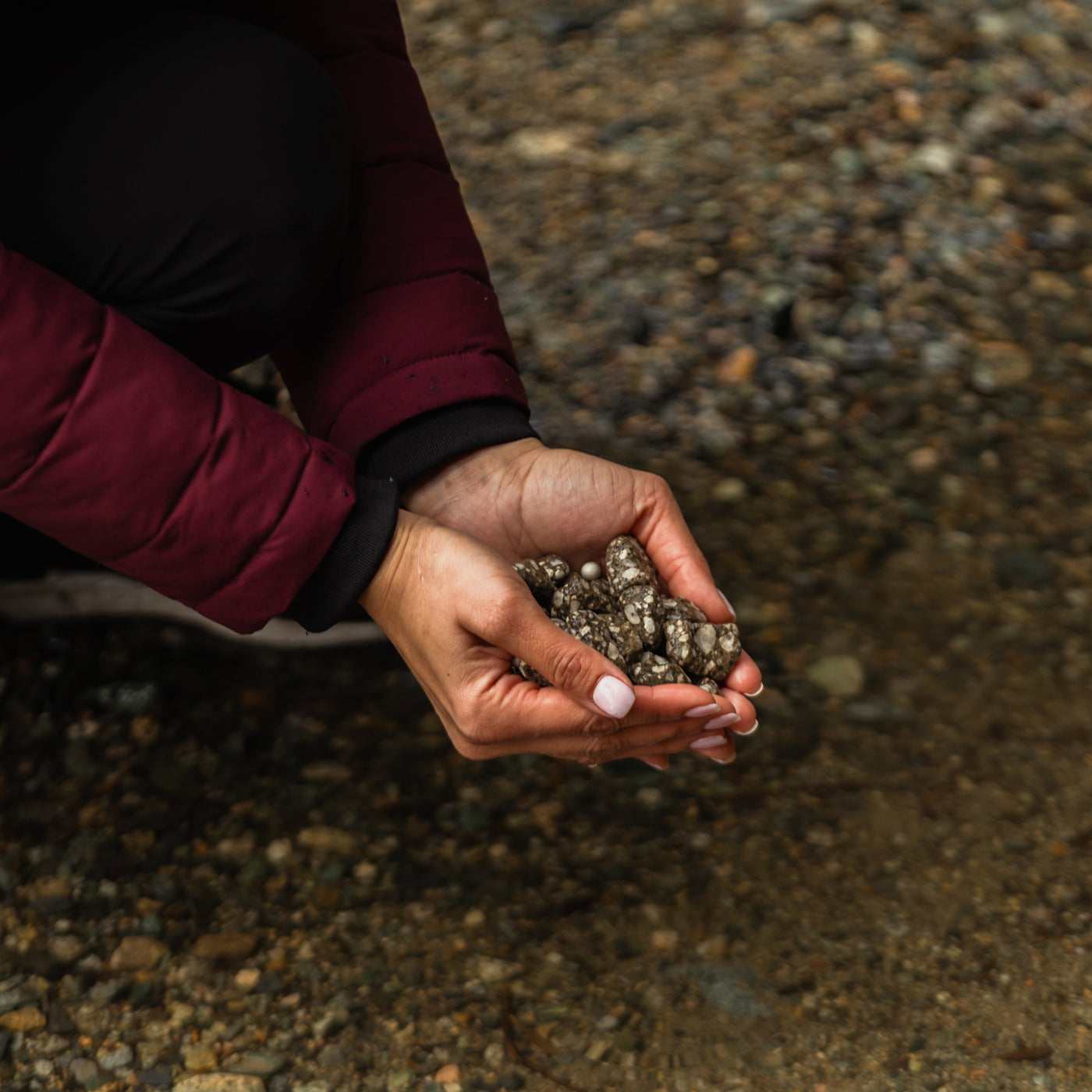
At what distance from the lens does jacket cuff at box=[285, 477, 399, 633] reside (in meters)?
1.40

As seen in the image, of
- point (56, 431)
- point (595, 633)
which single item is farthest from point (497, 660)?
point (56, 431)

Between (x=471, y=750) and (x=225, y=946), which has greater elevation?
(x=471, y=750)

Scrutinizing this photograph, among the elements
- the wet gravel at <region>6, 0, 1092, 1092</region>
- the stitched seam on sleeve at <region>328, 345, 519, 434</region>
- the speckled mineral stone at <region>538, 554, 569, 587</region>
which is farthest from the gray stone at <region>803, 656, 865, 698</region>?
the stitched seam on sleeve at <region>328, 345, 519, 434</region>

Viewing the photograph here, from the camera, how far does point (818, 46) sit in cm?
353

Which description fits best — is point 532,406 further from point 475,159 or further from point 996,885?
point 996,885

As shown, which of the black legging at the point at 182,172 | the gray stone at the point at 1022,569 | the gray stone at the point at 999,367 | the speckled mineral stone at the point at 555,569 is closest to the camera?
the black legging at the point at 182,172

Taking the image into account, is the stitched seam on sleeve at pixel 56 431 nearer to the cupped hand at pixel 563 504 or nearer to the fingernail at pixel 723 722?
the cupped hand at pixel 563 504

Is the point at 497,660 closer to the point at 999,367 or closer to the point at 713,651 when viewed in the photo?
the point at 713,651

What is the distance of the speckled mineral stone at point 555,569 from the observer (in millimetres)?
1691

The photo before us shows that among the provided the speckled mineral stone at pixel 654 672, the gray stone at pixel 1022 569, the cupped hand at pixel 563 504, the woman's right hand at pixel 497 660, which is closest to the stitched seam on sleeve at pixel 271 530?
the woman's right hand at pixel 497 660

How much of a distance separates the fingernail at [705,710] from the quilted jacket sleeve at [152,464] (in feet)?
1.46

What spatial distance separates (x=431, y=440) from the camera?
1655mm

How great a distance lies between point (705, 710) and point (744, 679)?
0.65 feet

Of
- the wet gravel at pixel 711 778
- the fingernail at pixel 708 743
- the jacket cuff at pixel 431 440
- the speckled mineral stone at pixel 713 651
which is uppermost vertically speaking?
the jacket cuff at pixel 431 440
